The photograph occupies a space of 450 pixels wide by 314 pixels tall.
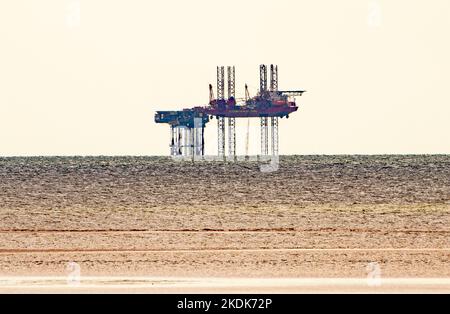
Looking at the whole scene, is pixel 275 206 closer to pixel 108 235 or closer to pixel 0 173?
pixel 108 235

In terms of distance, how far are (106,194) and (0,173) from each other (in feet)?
133

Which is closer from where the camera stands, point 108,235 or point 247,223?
point 108,235

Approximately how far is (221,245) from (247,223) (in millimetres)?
A: 16444

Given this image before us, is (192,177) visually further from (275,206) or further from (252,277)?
(252,277)

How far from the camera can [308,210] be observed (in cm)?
7119

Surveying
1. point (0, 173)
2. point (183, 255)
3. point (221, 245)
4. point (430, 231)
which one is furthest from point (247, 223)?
point (0, 173)

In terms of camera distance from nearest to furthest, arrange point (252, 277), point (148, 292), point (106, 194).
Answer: point (148, 292)
point (252, 277)
point (106, 194)

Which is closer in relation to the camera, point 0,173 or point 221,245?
point 221,245

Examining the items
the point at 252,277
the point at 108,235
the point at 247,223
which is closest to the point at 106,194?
the point at 247,223

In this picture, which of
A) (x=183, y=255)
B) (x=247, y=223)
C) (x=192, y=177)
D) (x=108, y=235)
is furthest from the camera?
(x=192, y=177)

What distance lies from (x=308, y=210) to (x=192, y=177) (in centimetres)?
5219

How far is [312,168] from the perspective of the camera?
457 ft
